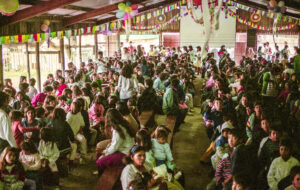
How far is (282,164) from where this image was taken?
10.9 ft

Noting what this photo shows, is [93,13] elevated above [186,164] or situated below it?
above

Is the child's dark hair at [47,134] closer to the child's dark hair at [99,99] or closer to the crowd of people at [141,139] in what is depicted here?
the crowd of people at [141,139]

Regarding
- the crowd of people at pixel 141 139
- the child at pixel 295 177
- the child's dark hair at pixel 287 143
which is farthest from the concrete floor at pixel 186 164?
the child at pixel 295 177

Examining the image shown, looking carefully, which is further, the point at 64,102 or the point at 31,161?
the point at 64,102

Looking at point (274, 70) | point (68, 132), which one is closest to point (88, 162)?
point (68, 132)

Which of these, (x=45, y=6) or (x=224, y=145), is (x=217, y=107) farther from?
(x=45, y=6)

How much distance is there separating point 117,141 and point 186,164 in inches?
75.0

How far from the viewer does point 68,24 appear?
1077 centimetres

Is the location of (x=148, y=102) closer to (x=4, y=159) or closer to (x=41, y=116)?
(x=41, y=116)

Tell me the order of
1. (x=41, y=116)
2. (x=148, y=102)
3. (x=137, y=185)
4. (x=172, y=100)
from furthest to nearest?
(x=148, y=102)
(x=172, y=100)
(x=41, y=116)
(x=137, y=185)

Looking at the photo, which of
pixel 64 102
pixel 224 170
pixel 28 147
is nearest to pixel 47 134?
pixel 28 147

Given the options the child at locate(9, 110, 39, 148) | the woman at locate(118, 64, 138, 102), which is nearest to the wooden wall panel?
the woman at locate(118, 64, 138, 102)

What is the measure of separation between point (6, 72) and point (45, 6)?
91.7 inches

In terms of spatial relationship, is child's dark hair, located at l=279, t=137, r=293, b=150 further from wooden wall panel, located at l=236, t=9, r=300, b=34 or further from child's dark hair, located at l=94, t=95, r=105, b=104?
wooden wall panel, located at l=236, t=9, r=300, b=34
